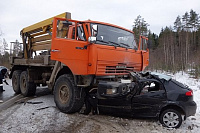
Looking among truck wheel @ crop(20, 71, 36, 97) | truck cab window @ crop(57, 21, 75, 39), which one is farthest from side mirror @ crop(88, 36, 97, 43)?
truck wheel @ crop(20, 71, 36, 97)

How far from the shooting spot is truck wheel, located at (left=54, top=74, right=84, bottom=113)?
18.1 ft

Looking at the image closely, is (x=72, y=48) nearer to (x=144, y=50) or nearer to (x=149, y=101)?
(x=149, y=101)

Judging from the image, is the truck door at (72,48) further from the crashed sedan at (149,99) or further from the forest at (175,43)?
the forest at (175,43)

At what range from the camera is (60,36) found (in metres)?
5.60

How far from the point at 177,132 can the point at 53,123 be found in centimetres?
319

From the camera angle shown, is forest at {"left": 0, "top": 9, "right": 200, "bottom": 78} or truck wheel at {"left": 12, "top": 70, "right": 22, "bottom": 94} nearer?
truck wheel at {"left": 12, "top": 70, "right": 22, "bottom": 94}

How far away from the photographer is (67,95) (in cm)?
588

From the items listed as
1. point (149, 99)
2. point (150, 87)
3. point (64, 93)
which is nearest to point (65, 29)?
point (64, 93)

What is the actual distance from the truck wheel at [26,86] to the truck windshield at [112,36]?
16.4ft

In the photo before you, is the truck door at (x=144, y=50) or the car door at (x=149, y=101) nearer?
the car door at (x=149, y=101)

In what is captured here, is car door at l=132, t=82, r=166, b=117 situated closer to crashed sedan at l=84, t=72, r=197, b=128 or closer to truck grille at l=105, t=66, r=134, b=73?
crashed sedan at l=84, t=72, r=197, b=128

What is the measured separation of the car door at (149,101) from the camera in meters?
4.73

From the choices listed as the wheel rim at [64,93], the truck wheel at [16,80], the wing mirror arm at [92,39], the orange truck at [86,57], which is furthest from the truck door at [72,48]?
the truck wheel at [16,80]

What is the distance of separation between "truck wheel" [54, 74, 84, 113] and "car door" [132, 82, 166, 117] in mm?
1700
